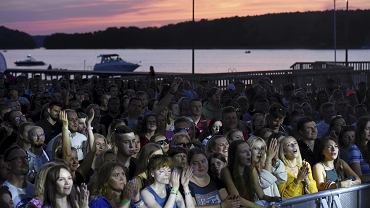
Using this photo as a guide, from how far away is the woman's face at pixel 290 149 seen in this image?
873 centimetres

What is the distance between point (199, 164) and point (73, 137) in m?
2.56

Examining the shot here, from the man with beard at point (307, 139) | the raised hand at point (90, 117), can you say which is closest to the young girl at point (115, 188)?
the raised hand at point (90, 117)

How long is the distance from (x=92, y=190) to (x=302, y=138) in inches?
150

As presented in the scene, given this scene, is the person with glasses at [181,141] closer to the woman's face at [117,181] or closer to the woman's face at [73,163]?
the woman's face at [73,163]

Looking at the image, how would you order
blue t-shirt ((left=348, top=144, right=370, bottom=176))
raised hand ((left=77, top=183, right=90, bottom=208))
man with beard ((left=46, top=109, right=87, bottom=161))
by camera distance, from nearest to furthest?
raised hand ((left=77, top=183, right=90, bottom=208)) → man with beard ((left=46, top=109, right=87, bottom=161)) → blue t-shirt ((left=348, top=144, right=370, bottom=176))

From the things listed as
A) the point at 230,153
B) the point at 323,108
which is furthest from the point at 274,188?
the point at 323,108

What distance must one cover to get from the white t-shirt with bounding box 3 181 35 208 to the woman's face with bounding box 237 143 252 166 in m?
2.09

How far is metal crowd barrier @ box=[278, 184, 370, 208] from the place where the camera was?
7617 millimetres

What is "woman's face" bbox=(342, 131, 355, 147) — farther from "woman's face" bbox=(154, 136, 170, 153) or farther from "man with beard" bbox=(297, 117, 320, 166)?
"woman's face" bbox=(154, 136, 170, 153)

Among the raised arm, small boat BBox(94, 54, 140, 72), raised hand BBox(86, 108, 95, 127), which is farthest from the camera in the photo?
small boat BBox(94, 54, 140, 72)

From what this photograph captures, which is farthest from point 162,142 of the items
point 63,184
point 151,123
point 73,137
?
point 63,184

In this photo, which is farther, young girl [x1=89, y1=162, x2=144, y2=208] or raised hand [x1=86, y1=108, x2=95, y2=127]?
raised hand [x1=86, y1=108, x2=95, y2=127]

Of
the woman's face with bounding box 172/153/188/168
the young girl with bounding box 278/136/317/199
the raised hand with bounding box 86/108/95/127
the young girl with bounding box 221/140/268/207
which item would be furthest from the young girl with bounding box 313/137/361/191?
the raised hand with bounding box 86/108/95/127

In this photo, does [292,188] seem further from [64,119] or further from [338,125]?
[338,125]
